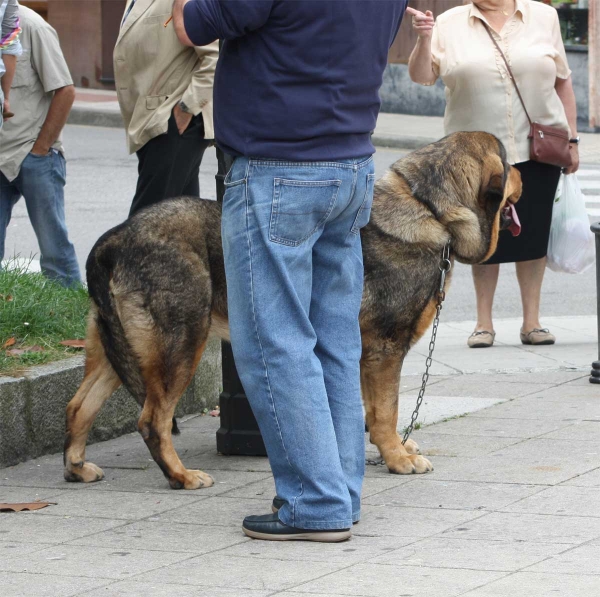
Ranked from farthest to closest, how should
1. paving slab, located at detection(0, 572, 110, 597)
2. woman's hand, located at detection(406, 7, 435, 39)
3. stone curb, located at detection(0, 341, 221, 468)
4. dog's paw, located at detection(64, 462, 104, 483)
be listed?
woman's hand, located at detection(406, 7, 435, 39)
stone curb, located at detection(0, 341, 221, 468)
dog's paw, located at detection(64, 462, 104, 483)
paving slab, located at detection(0, 572, 110, 597)

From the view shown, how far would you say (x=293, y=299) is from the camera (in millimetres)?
4176

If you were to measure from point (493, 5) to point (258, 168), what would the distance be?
12.6 feet

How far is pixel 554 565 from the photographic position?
3.86 meters

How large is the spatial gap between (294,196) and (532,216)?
3978mm

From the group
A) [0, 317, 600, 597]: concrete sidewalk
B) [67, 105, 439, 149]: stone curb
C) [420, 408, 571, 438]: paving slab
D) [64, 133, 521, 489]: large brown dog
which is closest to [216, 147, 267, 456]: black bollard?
[0, 317, 600, 597]: concrete sidewalk

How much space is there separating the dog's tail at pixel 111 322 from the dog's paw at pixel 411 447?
1.16m

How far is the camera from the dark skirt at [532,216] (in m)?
7.75

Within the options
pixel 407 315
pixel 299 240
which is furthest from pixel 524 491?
pixel 299 240

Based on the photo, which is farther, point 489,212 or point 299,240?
point 489,212

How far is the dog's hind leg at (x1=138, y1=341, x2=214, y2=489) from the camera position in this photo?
502 cm

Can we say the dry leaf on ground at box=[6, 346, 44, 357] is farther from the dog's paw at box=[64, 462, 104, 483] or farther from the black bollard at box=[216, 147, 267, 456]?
the black bollard at box=[216, 147, 267, 456]

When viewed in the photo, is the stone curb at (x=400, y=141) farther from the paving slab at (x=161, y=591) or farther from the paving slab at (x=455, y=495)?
the paving slab at (x=161, y=591)

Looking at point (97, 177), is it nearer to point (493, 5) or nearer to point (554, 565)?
point (493, 5)

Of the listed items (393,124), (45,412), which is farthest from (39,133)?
(393,124)
